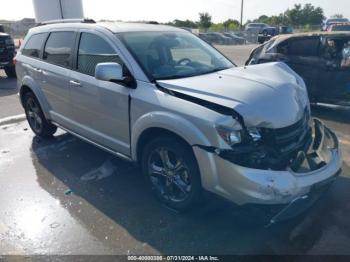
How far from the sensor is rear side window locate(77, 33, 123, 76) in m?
3.87

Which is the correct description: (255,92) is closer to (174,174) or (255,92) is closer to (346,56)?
(174,174)

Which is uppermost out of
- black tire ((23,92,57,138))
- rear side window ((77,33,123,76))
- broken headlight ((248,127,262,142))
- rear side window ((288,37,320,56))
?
rear side window ((77,33,123,76))

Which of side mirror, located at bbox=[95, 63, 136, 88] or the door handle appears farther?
the door handle

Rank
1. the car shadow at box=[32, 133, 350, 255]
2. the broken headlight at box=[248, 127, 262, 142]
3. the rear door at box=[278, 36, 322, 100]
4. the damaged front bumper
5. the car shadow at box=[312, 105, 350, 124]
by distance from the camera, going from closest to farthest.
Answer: the damaged front bumper < the broken headlight at box=[248, 127, 262, 142] < the car shadow at box=[32, 133, 350, 255] < the car shadow at box=[312, 105, 350, 124] < the rear door at box=[278, 36, 322, 100]

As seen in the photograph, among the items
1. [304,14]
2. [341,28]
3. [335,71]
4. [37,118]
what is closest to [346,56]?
[335,71]

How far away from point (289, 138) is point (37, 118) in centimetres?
422

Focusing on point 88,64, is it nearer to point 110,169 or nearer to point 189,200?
point 110,169

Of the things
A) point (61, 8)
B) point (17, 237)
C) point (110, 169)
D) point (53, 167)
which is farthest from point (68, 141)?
point (61, 8)

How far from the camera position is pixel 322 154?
10.8 feet

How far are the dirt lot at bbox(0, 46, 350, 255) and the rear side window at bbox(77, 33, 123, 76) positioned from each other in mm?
1389

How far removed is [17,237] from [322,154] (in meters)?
3.04

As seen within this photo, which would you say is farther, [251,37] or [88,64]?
[251,37]

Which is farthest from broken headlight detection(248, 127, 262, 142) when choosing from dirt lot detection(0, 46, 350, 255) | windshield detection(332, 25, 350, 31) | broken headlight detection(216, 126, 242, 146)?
windshield detection(332, 25, 350, 31)

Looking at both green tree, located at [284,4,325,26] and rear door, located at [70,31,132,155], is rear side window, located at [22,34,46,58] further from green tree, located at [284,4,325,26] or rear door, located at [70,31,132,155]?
green tree, located at [284,4,325,26]
